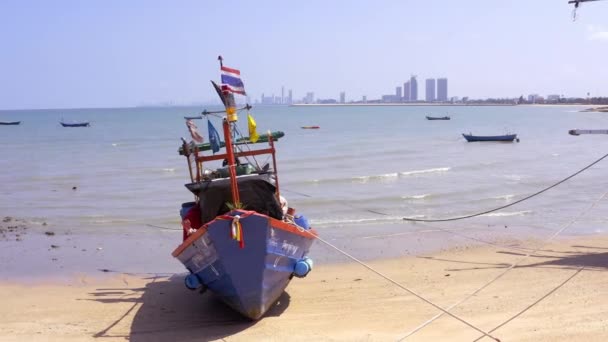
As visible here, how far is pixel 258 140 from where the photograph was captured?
11594 millimetres

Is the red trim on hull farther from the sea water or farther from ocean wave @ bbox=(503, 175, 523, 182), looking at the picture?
ocean wave @ bbox=(503, 175, 523, 182)

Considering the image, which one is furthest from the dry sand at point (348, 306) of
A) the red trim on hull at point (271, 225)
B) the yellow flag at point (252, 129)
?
the yellow flag at point (252, 129)

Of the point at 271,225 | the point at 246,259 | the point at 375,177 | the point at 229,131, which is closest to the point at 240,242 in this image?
the point at 246,259

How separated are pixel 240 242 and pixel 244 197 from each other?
1.70 metres

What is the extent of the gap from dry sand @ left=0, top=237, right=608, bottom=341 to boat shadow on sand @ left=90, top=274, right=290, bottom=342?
0.02 meters

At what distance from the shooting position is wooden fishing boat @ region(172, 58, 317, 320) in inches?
354

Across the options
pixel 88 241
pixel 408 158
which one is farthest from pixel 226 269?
pixel 408 158

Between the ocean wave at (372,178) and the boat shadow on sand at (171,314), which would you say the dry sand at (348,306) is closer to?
the boat shadow on sand at (171,314)

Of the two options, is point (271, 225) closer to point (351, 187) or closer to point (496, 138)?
point (351, 187)

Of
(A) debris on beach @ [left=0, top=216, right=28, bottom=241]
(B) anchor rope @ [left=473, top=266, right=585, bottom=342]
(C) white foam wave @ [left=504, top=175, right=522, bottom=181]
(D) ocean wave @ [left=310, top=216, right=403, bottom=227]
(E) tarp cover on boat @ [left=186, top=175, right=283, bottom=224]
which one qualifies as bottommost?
(C) white foam wave @ [left=504, top=175, right=522, bottom=181]

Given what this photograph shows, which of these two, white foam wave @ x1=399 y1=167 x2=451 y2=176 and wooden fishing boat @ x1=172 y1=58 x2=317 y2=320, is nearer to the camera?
wooden fishing boat @ x1=172 y1=58 x2=317 y2=320

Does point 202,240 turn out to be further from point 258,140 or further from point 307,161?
point 307,161

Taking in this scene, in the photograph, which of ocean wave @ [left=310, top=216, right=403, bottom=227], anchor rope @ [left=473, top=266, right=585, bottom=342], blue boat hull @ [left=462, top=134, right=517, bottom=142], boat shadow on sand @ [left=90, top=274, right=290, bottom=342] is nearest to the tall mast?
boat shadow on sand @ [left=90, top=274, right=290, bottom=342]

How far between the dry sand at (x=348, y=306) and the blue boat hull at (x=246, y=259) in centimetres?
49
